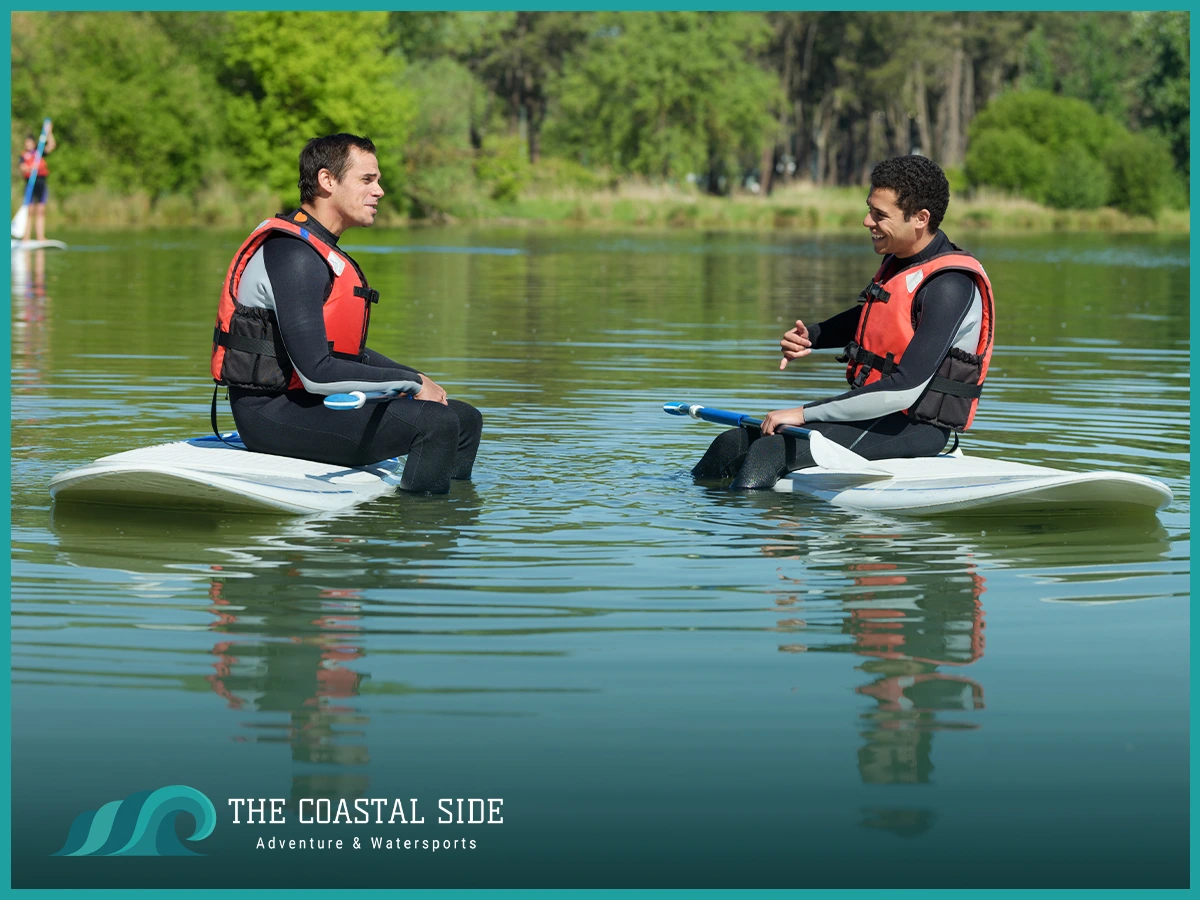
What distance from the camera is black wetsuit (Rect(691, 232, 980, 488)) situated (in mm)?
6879

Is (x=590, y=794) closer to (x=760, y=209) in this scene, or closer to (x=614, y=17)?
(x=760, y=209)

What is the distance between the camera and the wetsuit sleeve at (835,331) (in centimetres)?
766

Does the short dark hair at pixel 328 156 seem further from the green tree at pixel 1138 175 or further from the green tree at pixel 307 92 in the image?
the green tree at pixel 1138 175

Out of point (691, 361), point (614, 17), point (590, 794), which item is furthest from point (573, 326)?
point (614, 17)

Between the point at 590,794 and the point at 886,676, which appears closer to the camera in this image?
the point at 590,794

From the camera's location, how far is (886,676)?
4.70 meters

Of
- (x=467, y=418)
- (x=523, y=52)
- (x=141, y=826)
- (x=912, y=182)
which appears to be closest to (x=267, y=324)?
(x=467, y=418)

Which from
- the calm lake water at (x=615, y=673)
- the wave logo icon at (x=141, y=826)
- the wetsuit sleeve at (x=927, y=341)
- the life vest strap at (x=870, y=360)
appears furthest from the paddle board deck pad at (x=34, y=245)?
the wave logo icon at (x=141, y=826)

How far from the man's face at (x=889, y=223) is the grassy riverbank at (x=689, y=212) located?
130 feet

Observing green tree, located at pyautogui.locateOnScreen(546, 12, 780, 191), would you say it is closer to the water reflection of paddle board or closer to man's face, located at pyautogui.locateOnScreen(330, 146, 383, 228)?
the water reflection of paddle board

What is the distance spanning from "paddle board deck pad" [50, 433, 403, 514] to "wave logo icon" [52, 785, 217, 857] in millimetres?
3048

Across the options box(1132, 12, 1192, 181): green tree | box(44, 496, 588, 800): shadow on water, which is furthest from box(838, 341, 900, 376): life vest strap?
box(1132, 12, 1192, 181): green tree

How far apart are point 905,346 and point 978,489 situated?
66cm

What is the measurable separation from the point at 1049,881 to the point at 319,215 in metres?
4.31
